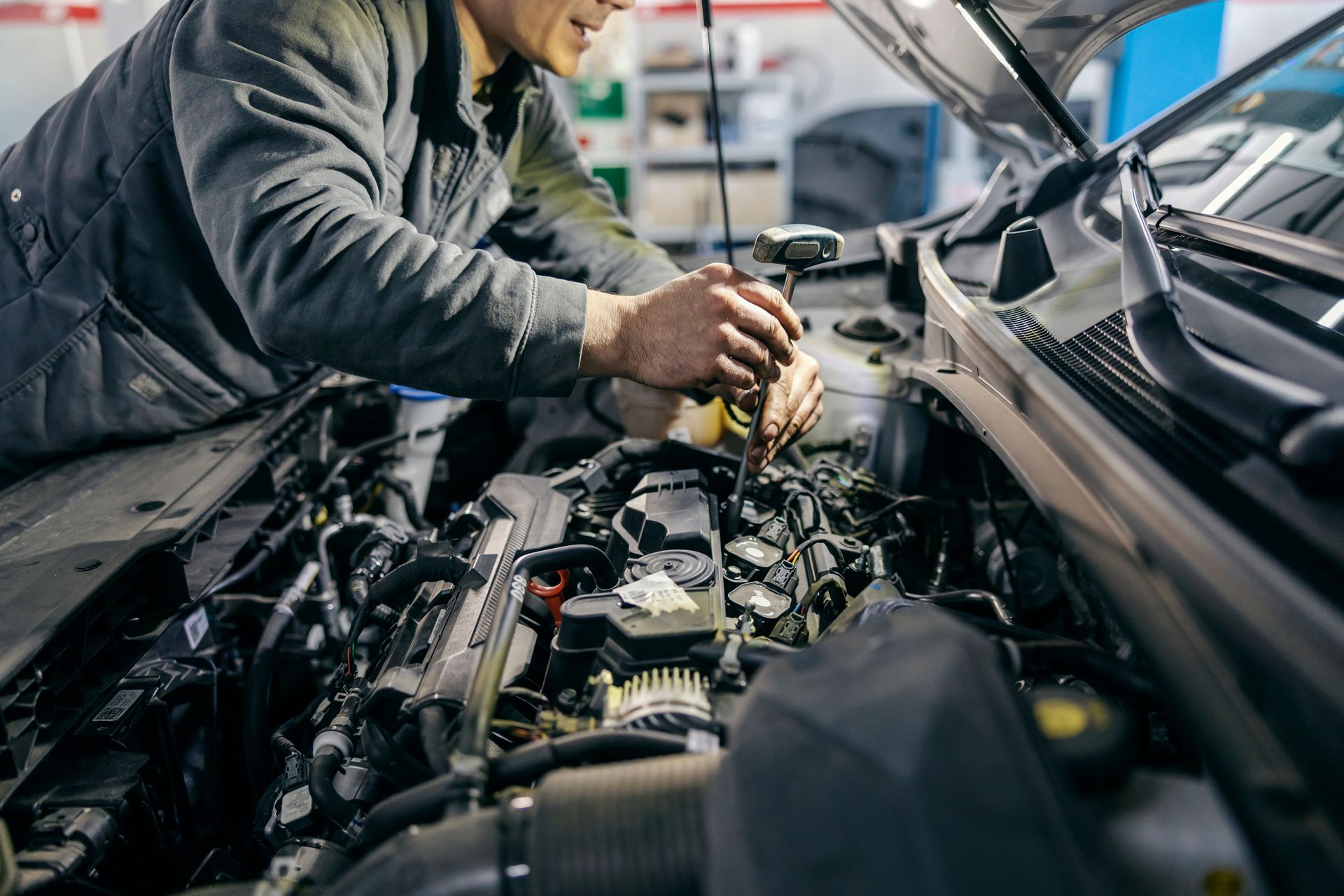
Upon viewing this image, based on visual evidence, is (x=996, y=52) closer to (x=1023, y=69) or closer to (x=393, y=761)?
(x=1023, y=69)

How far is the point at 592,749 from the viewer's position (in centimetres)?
69

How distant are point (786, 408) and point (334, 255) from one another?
674 millimetres

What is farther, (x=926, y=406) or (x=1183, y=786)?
(x=926, y=406)

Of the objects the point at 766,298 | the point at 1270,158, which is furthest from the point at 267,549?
the point at 1270,158

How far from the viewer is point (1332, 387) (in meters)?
0.70

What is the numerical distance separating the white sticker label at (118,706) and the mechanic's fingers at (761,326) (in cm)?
84

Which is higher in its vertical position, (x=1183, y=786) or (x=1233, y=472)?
(x=1233, y=472)

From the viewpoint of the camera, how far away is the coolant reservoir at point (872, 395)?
4.76ft

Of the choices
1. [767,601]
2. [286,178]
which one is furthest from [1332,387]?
[286,178]

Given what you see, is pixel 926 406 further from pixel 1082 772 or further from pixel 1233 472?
pixel 1082 772

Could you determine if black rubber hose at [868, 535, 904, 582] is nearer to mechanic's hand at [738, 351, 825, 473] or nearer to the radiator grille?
mechanic's hand at [738, 351, 825, 473]

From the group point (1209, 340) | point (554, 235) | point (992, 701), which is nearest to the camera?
point (992, 701)

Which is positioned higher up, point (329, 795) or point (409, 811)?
point (409, 811)

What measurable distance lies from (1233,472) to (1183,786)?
9.9 inches
